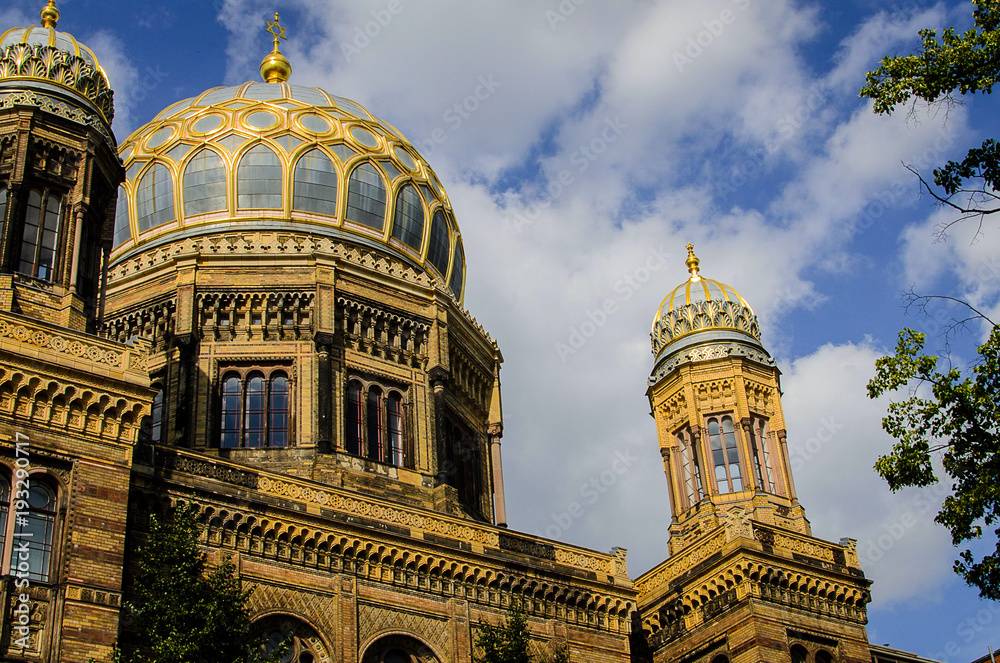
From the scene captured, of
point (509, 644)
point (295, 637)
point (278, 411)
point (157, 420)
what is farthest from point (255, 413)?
point (509, 644)

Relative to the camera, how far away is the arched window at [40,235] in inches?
1054

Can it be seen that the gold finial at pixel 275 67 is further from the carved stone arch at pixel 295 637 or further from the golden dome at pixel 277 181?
the carved stone arch at pixel 295 637

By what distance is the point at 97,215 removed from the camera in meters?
28.7

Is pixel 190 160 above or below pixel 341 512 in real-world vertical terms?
above

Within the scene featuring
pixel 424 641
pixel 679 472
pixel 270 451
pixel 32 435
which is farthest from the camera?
pixel 679 472

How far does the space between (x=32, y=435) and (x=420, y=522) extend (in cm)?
963

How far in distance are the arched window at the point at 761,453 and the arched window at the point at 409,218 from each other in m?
11.8

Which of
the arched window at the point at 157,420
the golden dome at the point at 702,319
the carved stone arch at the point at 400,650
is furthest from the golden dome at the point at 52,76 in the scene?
the golden dome at the point at 702,319

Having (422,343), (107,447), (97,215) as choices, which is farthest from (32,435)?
(422,343)

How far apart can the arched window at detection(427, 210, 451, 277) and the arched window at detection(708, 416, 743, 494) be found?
10.1 meters

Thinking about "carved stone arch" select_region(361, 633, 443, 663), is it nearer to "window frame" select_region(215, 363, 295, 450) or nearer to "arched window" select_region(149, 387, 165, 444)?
"window frame" select_region(215, 363, 295, 450)

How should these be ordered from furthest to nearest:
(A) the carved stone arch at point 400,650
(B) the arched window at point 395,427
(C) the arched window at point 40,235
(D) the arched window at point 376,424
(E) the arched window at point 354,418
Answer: (B) the arched window at point 395,427
(D) the arched window at point 376,424
(E) the arched window at point 354,418
(A) the carved stone arch at point 400,650
(C) the arched window at point 40,235

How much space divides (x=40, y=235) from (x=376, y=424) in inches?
453

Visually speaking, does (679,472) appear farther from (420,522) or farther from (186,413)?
(186,413)
